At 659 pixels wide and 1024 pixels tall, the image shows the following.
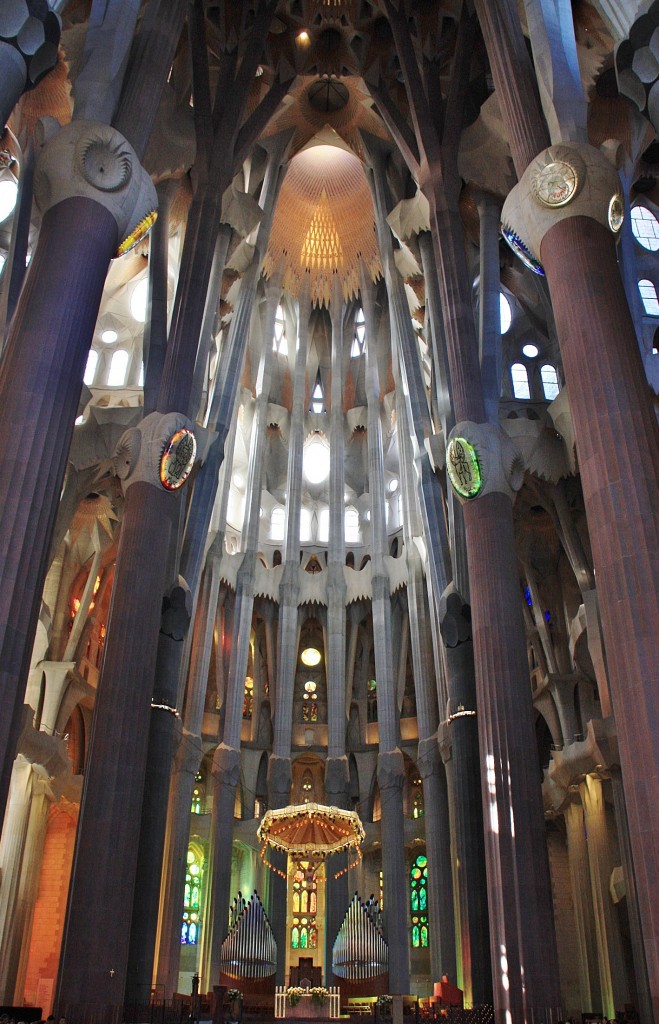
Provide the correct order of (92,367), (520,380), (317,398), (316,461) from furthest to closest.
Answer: (317,398) < (316,461) < (92,367) < (520,380)

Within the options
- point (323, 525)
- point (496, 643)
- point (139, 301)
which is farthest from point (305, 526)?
point (496, 643)

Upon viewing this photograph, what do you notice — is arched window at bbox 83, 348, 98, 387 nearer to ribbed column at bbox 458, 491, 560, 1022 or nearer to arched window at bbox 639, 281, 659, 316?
ribbed column at bbox 458, 491, 560, 1022

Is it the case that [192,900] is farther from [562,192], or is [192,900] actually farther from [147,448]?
[562,192]

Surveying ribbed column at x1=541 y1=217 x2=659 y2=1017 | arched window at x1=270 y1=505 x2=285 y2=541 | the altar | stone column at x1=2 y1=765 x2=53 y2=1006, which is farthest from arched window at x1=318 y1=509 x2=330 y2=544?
ribbed column at x1=541 y1=217 x2=659 y2=1017

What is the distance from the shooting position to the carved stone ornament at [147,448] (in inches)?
760

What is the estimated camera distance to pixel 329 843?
2409 cm

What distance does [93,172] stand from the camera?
13.8 metres

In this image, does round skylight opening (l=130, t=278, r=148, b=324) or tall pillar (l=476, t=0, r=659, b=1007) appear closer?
tall pillar (l=476, t=0, r=659, b=1007)

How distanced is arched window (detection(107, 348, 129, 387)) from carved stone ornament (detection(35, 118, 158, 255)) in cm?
1443

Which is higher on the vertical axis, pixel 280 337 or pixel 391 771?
pixel 280 337

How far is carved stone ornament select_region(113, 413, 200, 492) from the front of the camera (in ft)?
63.3

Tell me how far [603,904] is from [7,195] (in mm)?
24252

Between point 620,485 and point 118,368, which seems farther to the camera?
point 118,368

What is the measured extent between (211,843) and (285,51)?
25.5m
